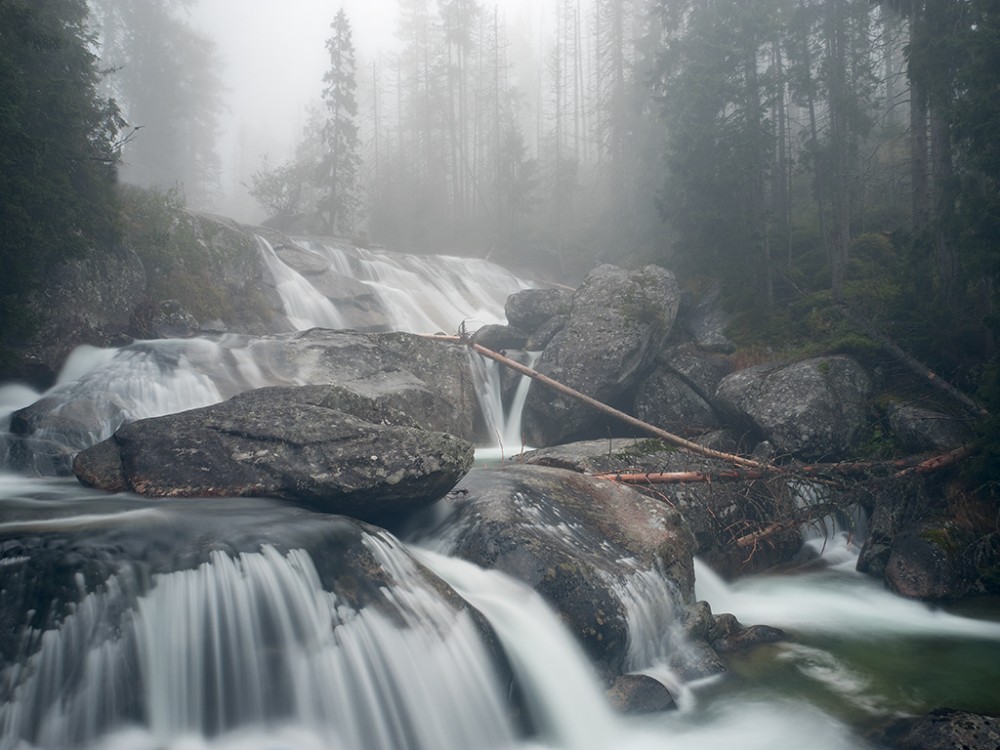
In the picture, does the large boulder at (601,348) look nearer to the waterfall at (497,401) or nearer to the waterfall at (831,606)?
the waterfall at (497,401)

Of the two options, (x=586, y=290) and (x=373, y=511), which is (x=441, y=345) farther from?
(x=373, y=511)

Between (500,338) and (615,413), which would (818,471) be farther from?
(500,338)

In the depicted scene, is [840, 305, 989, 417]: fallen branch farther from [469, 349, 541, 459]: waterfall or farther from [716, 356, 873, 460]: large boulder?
[469, 349, 541, 459]: waterfall

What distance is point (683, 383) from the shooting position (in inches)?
571

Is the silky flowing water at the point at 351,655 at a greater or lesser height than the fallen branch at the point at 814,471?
lesser

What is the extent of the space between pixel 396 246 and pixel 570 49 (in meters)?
35.1

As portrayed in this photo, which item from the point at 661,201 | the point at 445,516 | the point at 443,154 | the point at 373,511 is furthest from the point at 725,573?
the point at 443,154

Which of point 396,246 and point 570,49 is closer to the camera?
point 396,246

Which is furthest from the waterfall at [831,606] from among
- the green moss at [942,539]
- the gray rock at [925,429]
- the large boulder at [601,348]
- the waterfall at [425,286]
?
the waterfall at [425,286]

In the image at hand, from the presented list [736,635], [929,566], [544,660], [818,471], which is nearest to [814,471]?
[818,471]

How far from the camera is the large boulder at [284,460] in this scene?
636 cm

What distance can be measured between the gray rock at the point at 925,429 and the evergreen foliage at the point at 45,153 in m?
13.6

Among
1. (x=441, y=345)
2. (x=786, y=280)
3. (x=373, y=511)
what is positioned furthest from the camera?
(x=786, y=280)

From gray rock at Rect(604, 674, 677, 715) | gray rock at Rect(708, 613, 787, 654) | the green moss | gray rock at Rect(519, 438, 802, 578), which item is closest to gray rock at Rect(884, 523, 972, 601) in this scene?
the green moss
